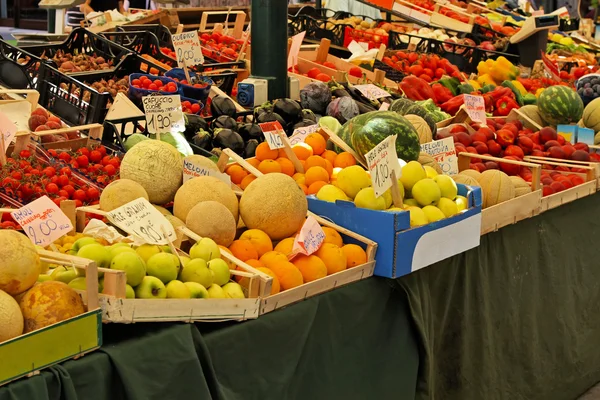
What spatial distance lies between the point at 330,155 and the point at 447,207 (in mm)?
636

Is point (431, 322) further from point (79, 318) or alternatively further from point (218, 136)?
point (79, 318)

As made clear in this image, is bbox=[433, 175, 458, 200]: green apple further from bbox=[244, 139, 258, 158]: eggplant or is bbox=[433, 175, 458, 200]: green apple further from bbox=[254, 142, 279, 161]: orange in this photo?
bbox=[244, 139, 258, 158]: eggplant

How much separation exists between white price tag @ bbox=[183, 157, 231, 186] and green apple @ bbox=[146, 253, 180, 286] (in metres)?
0.77

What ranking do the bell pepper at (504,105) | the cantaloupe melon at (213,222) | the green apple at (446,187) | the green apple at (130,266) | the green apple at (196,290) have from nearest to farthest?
the green apple at (130,266) → the green apple at (196,290) → the cantaloupe melon at (213,222) → the green apple at (446,187) → the bell pepper at (504,105)

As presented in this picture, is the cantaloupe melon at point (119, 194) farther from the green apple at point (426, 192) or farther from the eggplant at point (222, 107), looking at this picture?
the eggplant at point (222, 107)

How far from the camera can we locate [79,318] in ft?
6.50

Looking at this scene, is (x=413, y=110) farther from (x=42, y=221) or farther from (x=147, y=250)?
(x=42, y=221)

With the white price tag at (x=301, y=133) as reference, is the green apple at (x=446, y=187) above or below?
below

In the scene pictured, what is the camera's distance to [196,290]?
2275 millimetres

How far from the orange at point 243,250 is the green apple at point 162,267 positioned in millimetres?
380

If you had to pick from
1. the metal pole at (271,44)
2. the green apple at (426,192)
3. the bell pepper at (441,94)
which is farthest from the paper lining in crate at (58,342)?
the bell pepper at (441,94)

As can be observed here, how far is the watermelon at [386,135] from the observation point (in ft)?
11.2

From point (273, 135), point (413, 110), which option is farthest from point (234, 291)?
point (413, 110)

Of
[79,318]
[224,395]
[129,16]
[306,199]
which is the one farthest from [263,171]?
[129,16]
